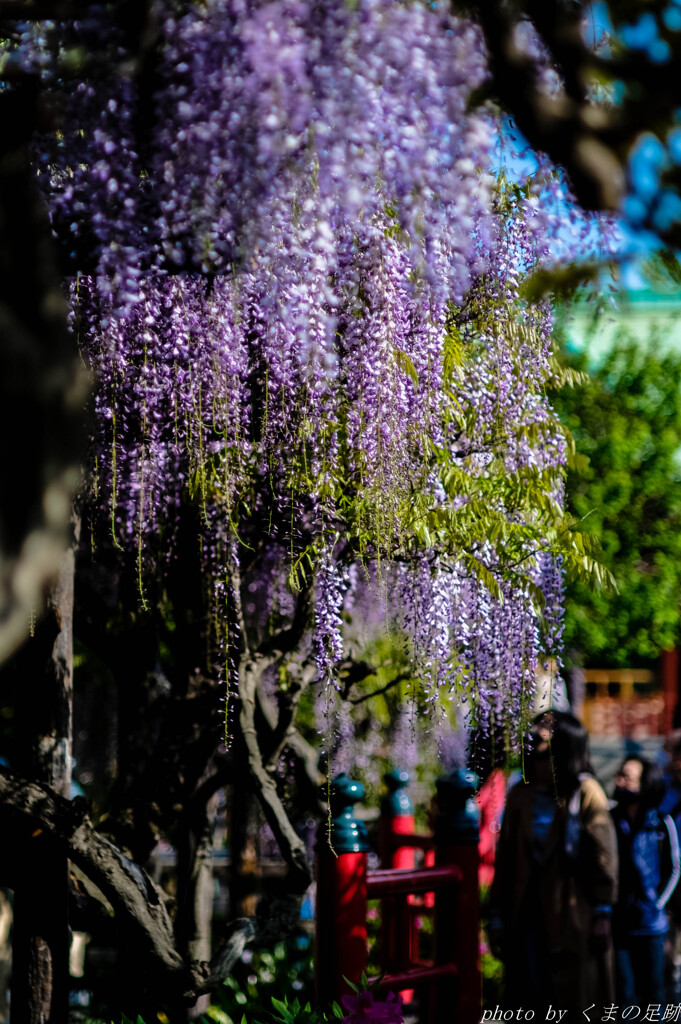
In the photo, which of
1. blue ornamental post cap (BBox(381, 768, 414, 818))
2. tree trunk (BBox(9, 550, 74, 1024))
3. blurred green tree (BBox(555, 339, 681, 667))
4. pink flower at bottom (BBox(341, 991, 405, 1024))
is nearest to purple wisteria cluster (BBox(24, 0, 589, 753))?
tree trunk (BBox(9, 550, 74, 1024))

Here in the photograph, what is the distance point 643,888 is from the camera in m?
5.34

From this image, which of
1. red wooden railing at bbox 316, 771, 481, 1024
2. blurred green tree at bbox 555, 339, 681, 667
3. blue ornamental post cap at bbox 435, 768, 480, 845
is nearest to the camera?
red wooden railing at bbox 316, 771, 481, 1024

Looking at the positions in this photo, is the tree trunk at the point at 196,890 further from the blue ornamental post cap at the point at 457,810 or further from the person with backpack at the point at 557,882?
the person with backpack at the point at 557,882

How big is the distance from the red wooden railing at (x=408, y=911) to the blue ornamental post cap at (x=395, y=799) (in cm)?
148

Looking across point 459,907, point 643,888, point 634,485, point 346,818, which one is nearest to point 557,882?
point 459,907

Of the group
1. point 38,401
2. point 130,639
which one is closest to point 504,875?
point 130,639

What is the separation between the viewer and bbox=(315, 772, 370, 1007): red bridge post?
4047 mm

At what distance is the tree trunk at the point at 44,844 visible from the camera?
3947 mm

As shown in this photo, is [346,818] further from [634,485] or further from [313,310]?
[634,485]

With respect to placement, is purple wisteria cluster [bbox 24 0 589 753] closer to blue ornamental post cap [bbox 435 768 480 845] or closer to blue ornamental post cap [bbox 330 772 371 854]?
blue ornamental post cap [bbox 435 768 480 845]

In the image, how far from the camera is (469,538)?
4.19 m

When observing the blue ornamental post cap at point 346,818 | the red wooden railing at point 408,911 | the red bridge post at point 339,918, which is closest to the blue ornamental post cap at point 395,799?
the red wooden railing at point 408,911

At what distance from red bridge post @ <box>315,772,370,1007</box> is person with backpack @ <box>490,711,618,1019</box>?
112 cm

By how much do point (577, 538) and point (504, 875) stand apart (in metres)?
1.80
